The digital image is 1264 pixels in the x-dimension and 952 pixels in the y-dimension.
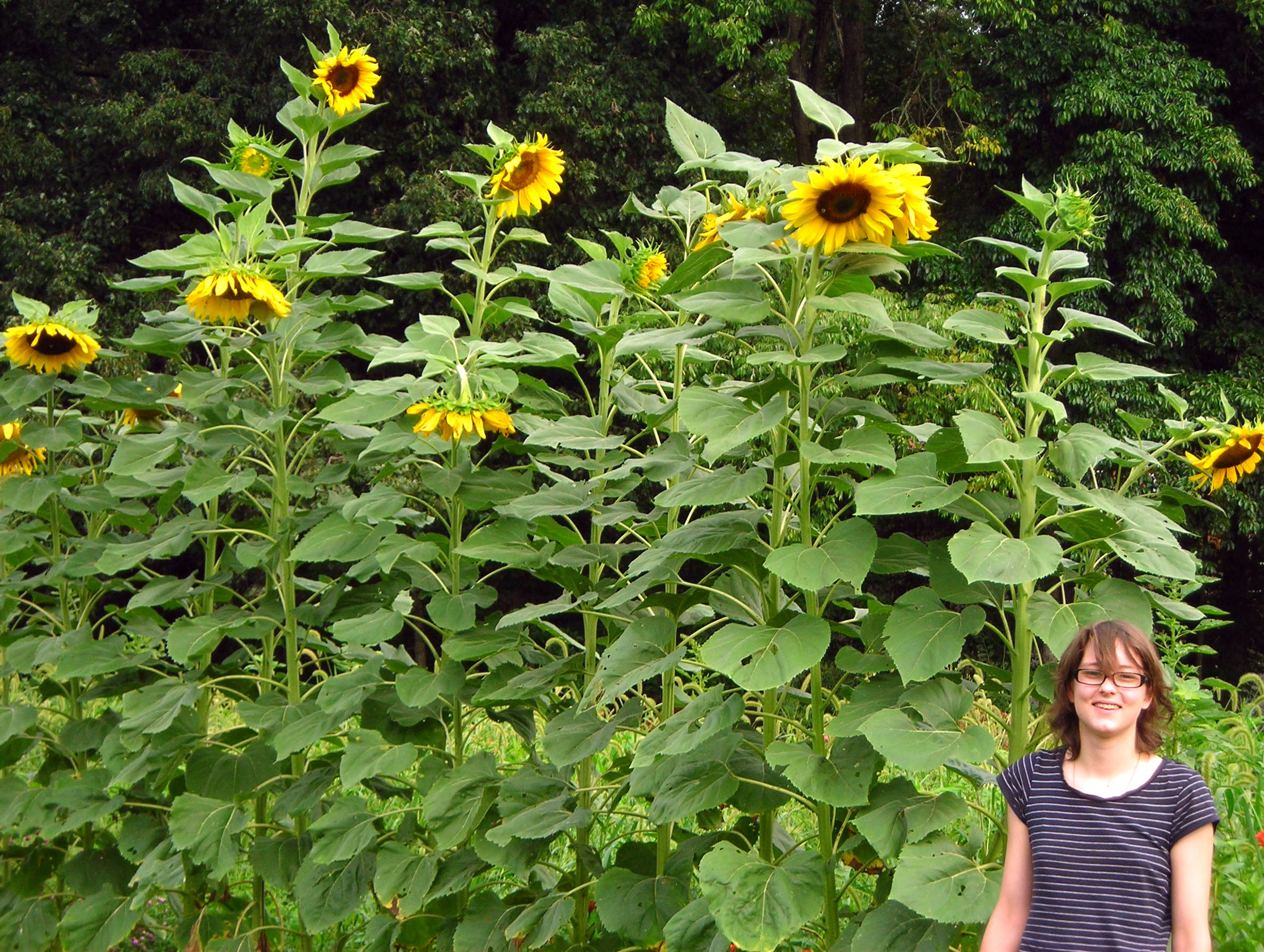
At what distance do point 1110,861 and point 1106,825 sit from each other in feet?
0.15

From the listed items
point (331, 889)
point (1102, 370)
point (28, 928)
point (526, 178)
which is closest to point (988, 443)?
point (1102, 370)

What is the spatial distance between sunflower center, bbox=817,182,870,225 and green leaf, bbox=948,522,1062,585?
20.1 inches

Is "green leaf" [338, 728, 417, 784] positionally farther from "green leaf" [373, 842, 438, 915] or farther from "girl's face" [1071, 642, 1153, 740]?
"girl's face" [1071, 642, 1153, 740]

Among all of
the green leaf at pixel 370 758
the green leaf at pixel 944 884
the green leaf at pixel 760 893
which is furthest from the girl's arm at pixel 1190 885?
the green leaf at pixel 370 758

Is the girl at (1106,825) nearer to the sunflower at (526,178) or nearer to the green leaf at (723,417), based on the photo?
the green leaf at (723,417)

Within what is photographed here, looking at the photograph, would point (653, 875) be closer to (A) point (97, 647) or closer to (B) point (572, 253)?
(A) point (97, 647)

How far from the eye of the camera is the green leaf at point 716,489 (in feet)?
6.73

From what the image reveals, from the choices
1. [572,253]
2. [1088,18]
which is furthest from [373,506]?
[1088,18]

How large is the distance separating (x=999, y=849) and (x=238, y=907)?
2.01 metres

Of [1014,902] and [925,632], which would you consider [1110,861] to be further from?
[925,632]

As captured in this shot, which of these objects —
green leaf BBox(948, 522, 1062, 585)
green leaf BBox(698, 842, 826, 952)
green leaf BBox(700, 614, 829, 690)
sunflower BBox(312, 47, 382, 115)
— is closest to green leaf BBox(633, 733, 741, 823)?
Result: green leaf BBox(698, 842, 826, 952)

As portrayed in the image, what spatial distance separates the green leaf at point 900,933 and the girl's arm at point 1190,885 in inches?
14.1

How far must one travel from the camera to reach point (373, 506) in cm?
257

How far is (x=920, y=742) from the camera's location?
185 cm
